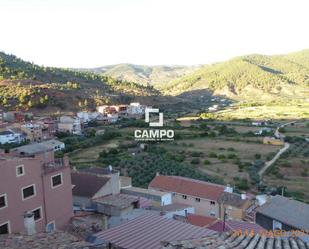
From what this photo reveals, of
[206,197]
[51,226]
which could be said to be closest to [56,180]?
[51,226]

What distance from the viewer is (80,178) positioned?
76.4 feet

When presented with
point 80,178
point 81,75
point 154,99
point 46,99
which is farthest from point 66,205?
point 81,75

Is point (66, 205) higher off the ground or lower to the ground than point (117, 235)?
lower

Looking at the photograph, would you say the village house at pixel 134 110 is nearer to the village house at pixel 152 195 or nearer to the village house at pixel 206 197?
the village house at pixel 206 197

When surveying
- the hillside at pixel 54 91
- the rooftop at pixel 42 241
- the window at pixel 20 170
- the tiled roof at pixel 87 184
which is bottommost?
the tiled roof at pixel 87 184

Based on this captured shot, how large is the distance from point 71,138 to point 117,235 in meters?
55.0

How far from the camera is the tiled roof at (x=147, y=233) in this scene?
934cm

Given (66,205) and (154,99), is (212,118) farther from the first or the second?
(66,205)

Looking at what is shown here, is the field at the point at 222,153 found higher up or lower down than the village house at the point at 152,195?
lower down

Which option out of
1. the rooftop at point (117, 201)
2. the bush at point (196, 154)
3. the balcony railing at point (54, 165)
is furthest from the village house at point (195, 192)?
the bush at point (196, 154)

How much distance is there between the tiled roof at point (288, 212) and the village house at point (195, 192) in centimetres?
507

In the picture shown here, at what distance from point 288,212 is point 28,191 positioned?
1482 centimetres

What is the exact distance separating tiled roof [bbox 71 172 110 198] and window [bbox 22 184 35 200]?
16.7 ft

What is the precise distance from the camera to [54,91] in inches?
3669
